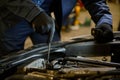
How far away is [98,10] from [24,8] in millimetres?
492

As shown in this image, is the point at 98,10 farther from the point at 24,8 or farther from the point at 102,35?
the point at 24,8

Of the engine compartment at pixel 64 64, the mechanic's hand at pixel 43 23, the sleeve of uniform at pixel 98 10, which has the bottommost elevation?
the engine compartment at pixel 64 64

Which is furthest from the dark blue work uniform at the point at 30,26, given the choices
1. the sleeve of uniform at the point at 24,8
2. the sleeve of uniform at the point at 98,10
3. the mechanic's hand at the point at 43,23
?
the mechanic's hand at the point at 43,23

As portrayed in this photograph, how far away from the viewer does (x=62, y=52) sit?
133 centimetres

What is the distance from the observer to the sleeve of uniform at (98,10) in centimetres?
154

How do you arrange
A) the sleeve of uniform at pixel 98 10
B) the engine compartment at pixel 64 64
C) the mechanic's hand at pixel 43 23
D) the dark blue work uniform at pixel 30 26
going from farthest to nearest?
the dark blue work uniform at pixel 30 26 → the sleeve of uniform at pixel 98 10 → the mechanic's hand at pixel 43 23 → the engine compartment at pixel 64 64

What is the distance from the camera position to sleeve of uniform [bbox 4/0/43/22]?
A: 133cm

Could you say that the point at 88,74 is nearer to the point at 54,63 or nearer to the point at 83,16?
the point at 54,63

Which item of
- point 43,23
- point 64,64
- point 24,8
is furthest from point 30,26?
point 64,64

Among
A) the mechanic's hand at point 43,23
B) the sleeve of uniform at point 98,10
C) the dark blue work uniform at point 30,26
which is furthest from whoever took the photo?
the dark blue work uniform at point 30,26

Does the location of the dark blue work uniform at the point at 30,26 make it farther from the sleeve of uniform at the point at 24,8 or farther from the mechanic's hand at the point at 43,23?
the mechanic's hand at the point at 43,23

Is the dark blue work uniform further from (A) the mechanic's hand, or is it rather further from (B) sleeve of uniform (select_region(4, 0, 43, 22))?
(A) the mechanic's hand

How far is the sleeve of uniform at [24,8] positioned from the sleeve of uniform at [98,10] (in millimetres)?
406

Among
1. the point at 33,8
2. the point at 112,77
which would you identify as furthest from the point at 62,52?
the point at 112,77
